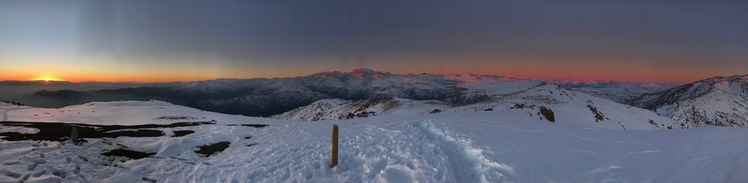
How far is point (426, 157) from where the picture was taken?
14.8 m

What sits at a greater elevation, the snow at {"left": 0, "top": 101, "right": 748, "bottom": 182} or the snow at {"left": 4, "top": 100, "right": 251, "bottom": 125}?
the snow at {"left": 0, "top": 101, "right": 748, "bottom": 182}

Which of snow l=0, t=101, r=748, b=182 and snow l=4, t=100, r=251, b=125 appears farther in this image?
snow l=4, t=100, r=251, b=125

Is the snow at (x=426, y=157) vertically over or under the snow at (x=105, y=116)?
over

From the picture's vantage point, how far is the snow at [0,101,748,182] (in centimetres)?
1104

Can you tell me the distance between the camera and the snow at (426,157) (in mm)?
11039

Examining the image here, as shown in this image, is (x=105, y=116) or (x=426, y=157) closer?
(x=426, y=157)

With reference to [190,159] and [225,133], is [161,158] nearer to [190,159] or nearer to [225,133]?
[190,159]

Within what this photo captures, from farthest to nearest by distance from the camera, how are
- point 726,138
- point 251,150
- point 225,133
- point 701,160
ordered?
point 225,133, point 251,150, point 726,138, point 701,160

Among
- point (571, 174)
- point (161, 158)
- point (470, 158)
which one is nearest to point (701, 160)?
point (571, 174)

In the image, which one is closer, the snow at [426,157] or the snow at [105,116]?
the snow at [426,157]

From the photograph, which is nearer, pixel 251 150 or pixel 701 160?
pixel 701 160

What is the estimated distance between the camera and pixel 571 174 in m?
11.2

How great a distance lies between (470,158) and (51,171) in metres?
17.0

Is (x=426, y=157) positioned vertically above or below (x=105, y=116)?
above
